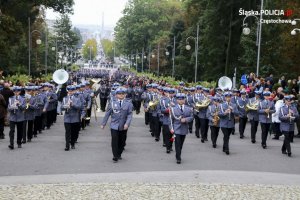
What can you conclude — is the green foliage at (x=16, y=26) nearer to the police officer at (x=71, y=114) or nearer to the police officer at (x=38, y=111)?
the police officer at (x=38, y=111)

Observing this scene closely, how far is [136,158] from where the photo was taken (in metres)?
15.8

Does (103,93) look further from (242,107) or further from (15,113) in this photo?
(15,113)

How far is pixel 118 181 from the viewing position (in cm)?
1234

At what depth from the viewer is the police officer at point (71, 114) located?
56.5 feet

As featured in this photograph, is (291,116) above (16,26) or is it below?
below

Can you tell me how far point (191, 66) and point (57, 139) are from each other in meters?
48.8

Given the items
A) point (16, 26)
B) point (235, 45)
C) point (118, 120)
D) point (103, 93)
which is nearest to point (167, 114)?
point (118, 120)

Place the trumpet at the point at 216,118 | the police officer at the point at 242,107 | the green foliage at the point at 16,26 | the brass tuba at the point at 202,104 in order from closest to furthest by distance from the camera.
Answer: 1. the trumpet at the point at 216,118
2. the brass tuba at the point at 202,104
3. the police officer at the point at 242,107
4. the green foliage at the point at 16,26

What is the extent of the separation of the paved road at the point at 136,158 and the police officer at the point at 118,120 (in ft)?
1.37

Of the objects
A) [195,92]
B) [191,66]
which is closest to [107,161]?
[195,92]

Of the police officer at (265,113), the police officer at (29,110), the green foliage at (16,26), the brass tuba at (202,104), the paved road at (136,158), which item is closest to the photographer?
the paved road at (136,158)

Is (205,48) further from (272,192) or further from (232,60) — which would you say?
(272,192)

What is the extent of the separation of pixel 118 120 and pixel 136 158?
1303 mm

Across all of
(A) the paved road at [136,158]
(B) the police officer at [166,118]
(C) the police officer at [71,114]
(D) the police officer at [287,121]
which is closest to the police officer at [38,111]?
(A) the paved road at [136,158]
